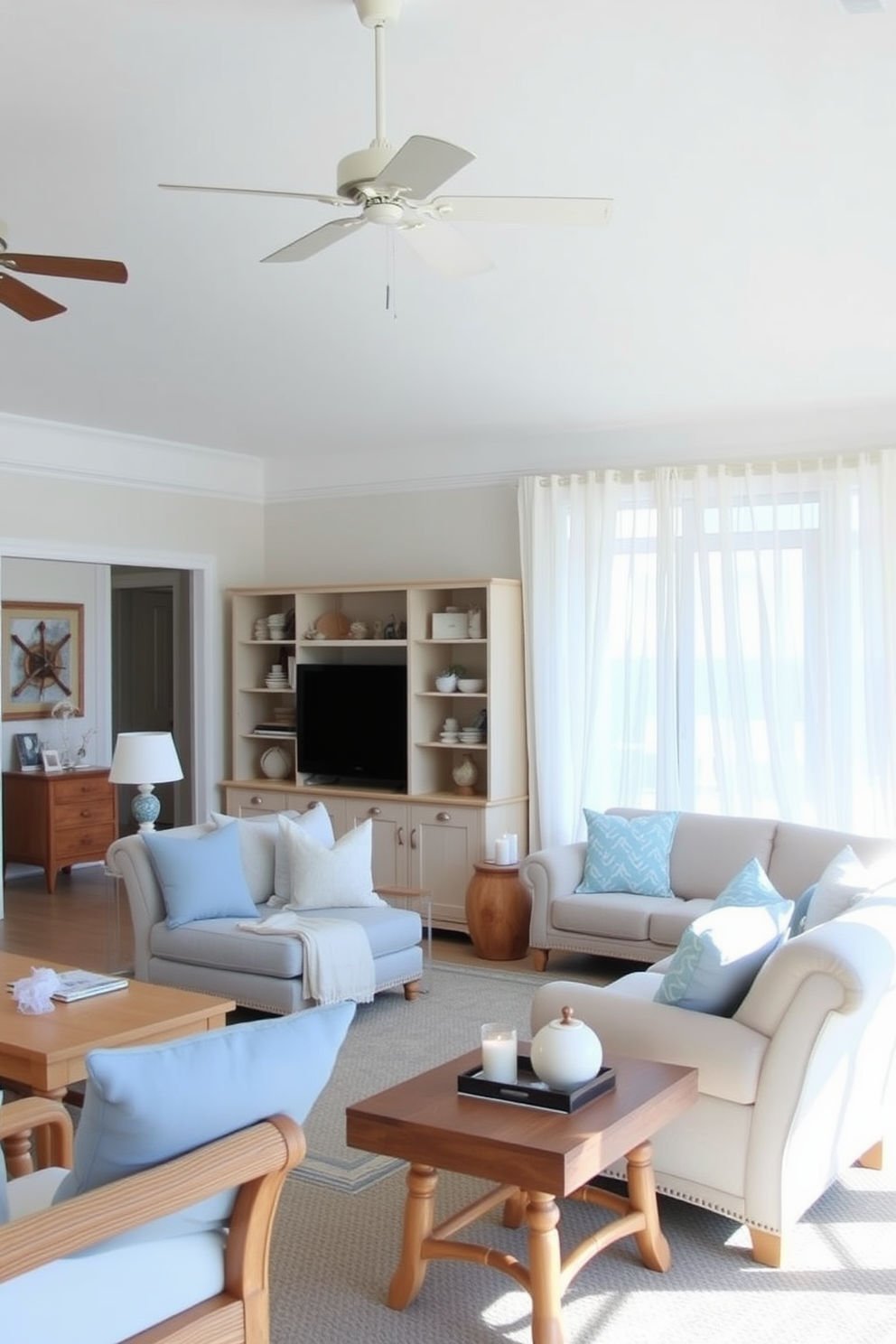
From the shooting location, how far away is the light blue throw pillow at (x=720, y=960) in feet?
11.5

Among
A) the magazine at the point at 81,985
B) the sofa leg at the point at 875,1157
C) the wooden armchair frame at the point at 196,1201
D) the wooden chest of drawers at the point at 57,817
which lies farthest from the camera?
the wooden chest of drawers at the point at 57,817

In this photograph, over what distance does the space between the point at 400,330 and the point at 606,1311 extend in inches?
147

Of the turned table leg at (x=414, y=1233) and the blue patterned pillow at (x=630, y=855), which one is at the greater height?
the blue patterned pillow at (x=630, y=855)

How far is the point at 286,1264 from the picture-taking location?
132 inches

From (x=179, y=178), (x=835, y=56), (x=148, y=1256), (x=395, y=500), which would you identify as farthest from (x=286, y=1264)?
(x=395, y=500)

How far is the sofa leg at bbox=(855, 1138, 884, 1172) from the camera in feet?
12.7

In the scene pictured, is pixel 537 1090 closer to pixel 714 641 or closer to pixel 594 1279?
pixel 594 1279

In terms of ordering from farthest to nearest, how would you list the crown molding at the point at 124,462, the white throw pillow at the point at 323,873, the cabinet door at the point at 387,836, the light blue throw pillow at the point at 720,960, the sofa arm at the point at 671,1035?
the cabinet door at the point at 387,836, the crown molding at the point at 124,462, the white throw pillow at the point at 323,873, the light blue throw pillow at the point at 720,960, the sofa arm at the point at 671,1035

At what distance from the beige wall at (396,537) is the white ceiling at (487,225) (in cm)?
73

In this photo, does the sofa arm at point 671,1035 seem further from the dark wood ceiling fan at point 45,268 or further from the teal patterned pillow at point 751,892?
the dark wood ceiling fan at point 45,268

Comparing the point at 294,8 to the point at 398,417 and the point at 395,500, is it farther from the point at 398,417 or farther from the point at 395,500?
the point at 395,500

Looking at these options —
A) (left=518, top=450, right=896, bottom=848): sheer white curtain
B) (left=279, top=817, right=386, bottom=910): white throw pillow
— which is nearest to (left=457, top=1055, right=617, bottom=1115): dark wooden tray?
(left=279, top=817, right=386, bottom=910): white throw pillow

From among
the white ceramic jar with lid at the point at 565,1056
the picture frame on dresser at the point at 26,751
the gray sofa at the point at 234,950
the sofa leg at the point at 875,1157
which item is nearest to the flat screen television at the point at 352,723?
the gray sofa at the point at 234,950

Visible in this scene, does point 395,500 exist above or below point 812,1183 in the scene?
above
